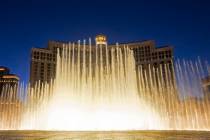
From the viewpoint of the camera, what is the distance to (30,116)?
40.3 m

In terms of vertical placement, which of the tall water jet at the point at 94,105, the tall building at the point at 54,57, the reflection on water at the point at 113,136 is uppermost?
the tall building at the point at 54,57

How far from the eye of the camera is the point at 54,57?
7975 cm

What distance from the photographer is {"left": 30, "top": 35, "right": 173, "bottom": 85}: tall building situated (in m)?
76.9

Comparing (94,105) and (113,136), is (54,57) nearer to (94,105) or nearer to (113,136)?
(94,105)

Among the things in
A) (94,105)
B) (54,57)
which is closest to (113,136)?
(94,105)

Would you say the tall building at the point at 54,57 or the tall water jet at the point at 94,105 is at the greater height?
the tall building at the point at 54,57

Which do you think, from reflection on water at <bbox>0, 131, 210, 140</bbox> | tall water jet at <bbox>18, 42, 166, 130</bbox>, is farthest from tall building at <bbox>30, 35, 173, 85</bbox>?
reflection on water at <bbox>0, 131, 210, 140</bbox>

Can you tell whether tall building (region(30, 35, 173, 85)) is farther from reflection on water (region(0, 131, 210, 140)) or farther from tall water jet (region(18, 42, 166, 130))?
reflection on water (region(0, 131, 210, 140))

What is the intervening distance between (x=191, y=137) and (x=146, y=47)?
2672 inches

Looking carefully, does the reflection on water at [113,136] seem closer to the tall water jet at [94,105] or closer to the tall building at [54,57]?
the tall water jet at [94,105]

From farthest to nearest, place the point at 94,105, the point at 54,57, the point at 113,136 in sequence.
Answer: the point at 54,57 < the point at 94,105 < the point at 113,136

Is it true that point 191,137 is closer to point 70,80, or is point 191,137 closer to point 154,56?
point 70,80

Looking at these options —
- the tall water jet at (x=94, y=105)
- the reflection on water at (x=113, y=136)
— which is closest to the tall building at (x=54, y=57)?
the tall water jet at (x=94, y=105)

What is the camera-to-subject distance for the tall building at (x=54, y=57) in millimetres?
76938
